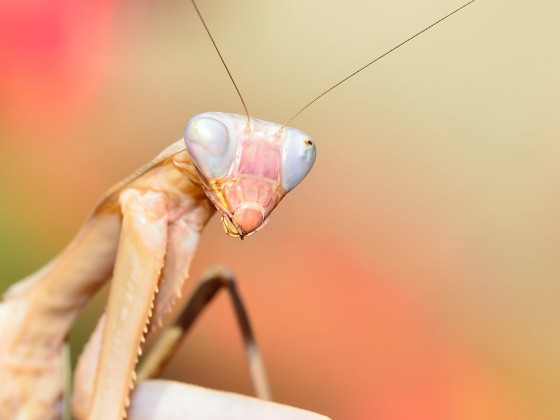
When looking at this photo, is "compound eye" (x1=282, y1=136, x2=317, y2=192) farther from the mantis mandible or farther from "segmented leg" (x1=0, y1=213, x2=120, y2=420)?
"segmented leg" (x1=0, y1=213, x2=120, y2=420)

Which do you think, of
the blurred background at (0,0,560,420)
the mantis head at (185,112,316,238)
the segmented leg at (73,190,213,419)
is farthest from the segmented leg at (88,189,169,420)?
the blurred background at (0,0,560,420)

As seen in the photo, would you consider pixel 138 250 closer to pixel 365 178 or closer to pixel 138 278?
pixel 138 278

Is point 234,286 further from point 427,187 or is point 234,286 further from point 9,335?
point 427,187

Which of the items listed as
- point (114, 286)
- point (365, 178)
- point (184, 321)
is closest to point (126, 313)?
point (114, 286)

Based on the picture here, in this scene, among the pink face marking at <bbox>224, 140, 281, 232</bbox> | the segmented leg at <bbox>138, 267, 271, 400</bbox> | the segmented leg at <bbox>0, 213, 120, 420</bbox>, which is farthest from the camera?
the segmented leg at <bbox>138, 267, 271, 400</bbox>

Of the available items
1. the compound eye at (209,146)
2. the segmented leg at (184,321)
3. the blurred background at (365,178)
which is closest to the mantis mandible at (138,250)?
the compound eye at (209,146)

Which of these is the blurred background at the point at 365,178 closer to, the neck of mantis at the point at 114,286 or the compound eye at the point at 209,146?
the neck of mantis at the point at 114,286

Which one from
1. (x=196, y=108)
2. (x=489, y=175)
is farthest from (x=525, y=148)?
(x=196, y=108)
